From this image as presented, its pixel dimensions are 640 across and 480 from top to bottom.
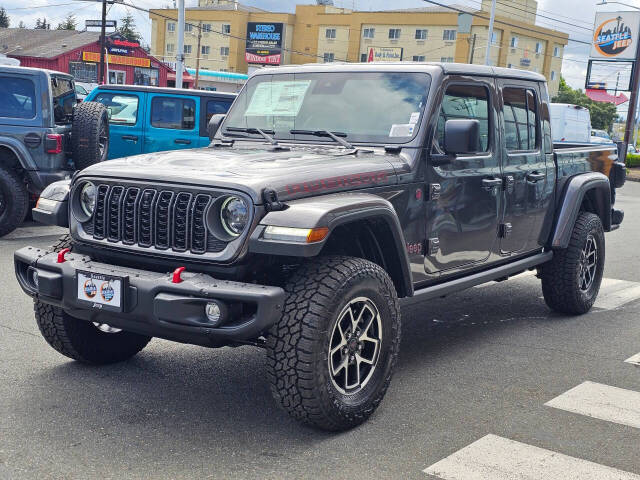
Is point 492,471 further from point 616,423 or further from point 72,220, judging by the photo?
point 72,220

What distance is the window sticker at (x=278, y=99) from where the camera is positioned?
550 cm

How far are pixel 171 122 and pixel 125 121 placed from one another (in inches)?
27.5

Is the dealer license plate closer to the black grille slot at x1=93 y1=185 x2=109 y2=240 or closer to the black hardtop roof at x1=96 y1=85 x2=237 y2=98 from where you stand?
the black grille slot at x1=93 y1=185 x2=109 y2=240

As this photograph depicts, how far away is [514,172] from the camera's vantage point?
5.89 metres

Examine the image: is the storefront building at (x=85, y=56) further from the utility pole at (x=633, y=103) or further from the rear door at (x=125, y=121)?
the rear door at (x=125, y=121)

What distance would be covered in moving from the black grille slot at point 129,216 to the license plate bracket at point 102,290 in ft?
0.91

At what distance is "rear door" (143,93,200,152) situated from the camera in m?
12.3

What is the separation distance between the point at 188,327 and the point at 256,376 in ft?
4.46

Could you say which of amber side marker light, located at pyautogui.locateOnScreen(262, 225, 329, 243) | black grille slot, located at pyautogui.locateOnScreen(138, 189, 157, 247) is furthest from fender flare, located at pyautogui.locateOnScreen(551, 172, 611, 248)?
black grille slot, located at pyautogui.locateOnScreen(138, 189, 157, 247)

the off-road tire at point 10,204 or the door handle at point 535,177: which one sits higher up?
the door handle at point 535,177

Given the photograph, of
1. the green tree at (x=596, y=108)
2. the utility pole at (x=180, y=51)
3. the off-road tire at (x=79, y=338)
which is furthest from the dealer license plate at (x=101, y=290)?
the green tree at (x=596, y=108)

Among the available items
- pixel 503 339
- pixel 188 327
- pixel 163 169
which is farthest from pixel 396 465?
pixel 503 339

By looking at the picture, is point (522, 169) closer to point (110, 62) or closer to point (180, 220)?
point (180, 220)

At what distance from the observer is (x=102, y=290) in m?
4.06
